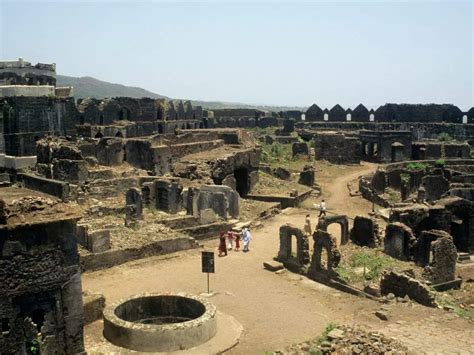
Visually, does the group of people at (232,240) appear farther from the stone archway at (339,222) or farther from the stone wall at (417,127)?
the stone wall at (417,127)

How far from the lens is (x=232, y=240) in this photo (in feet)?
72.1

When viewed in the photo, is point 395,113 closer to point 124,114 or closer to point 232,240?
point 124,114

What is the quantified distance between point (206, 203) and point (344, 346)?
554 inches

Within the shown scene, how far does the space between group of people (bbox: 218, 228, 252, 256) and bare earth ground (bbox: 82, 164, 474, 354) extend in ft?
1.30

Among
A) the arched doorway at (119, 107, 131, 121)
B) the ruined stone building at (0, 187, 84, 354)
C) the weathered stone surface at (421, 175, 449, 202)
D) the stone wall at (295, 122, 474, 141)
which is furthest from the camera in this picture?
the stone wall at (295, 122, 474, 141)

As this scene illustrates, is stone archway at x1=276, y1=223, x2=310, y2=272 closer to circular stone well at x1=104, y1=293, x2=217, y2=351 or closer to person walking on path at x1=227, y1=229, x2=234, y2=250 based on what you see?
person walking on path at x1=227, y1=229, x2=234, y2=250

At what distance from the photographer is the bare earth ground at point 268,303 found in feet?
43.9

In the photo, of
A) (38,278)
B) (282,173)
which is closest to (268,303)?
(38,278)

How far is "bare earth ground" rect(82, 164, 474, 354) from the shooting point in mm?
13367

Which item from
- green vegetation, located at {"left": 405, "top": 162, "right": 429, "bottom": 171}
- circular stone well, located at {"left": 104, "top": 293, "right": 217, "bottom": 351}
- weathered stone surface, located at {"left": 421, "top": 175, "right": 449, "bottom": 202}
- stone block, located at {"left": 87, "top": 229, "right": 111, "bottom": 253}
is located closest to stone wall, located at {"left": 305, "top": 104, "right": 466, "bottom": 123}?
green vegetation, located at {"left": 405, "top": 162, "right": 429, "bottom": 171}

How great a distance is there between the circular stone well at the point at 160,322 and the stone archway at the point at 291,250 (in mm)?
5230

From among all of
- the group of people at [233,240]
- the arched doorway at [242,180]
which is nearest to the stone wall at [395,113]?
the arched doorway at [242,180]

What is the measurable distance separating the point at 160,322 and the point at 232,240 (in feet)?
23.8

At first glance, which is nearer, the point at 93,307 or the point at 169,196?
the point at 93,307
